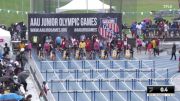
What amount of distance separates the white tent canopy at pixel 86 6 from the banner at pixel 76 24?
202 centimetres

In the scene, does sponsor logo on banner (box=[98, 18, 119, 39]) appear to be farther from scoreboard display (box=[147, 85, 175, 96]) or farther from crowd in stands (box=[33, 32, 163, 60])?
scoreboard display (box=[147, 85, 175, 96])

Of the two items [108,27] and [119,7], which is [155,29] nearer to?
[119,7]

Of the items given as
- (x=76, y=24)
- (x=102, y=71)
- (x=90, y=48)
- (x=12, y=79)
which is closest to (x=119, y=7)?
(x=76, y=24)

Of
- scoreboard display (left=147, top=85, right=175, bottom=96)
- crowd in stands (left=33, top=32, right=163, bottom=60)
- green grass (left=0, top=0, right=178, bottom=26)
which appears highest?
green grass (left=0, top=0, right=178, bottom=26)

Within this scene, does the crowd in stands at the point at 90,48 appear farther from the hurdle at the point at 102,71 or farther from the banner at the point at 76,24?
the hurdle at the point at 102,71

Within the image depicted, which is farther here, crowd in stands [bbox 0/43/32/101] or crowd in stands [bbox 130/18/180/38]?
crowd in stands [bbox 130/18/180/38]

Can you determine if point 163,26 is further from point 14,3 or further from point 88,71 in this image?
point 14,3

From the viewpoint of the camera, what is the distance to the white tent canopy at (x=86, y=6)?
51312 mm

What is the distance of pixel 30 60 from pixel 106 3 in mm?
8686

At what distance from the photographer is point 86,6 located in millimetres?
51406

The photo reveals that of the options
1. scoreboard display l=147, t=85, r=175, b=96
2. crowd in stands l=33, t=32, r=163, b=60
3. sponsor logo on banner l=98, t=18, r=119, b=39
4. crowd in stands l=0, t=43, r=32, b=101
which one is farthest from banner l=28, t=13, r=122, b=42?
scoreboard display l=147, t=85, r=175, b=96

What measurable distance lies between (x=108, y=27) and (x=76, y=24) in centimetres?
183

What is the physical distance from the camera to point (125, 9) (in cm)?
5234

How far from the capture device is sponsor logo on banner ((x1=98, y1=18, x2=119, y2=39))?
159ft
